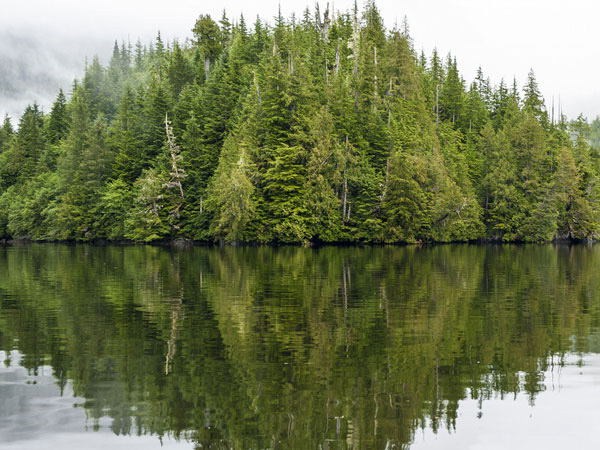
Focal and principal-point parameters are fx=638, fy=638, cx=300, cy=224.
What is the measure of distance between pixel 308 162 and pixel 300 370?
7100cm

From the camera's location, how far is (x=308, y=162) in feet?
271

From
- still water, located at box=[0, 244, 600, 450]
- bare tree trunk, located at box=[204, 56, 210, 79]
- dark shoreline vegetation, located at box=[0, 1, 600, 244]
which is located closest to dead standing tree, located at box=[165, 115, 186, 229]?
dark shoreline vegetation, located at box=[0, 1, 600, 244]

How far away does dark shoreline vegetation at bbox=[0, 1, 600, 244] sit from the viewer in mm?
83812

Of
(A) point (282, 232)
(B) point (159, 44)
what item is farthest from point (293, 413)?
(B) point (159, 44)

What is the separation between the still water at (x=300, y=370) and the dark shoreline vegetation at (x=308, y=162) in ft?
192

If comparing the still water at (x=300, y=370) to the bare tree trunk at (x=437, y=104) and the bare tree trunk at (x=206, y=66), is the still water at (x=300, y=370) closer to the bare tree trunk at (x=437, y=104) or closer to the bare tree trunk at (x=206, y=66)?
the bare tree trunk at (x=437, y=104)

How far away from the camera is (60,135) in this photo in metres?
139

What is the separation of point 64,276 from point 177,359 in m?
24.0

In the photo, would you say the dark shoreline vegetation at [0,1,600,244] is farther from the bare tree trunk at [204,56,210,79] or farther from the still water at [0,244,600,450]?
the still water at [0,244,600,450]

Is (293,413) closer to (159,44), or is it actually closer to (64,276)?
(64,276)

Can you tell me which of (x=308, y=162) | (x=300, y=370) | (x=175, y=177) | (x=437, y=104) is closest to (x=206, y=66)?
(x=175, y=177)

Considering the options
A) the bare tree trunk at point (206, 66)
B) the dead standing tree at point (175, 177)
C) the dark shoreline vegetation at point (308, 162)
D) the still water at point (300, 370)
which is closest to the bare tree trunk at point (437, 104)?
the dark shoreline vegetation at point (308, 162)

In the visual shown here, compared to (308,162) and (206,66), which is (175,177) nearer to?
(308,162)

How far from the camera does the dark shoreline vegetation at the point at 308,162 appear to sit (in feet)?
275
